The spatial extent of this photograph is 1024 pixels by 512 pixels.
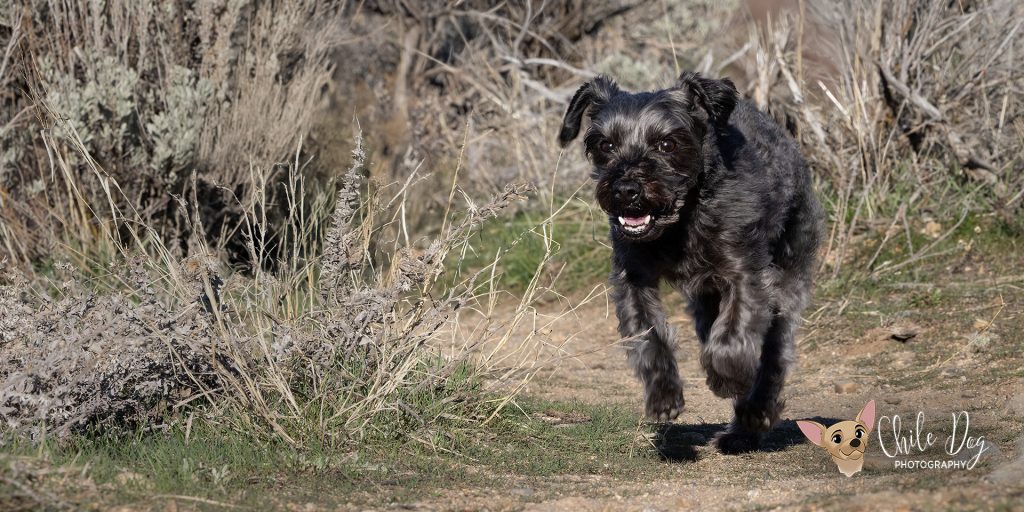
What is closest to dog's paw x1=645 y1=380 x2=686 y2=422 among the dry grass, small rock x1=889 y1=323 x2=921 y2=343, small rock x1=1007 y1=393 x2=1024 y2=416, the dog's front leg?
the dog's front leg

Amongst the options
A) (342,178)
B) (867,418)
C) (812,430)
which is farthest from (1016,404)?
(342,178)

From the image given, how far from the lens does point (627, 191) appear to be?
17.1 feet

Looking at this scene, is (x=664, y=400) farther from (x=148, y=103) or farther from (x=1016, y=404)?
(x=148, y=103)

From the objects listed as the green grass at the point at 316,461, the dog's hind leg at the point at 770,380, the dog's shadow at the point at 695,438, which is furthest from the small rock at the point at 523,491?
the dog's hind leg at the point at 770,380

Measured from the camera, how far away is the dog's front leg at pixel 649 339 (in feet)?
16.8

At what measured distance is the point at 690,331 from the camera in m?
9.12

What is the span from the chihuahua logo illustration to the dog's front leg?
2.08 ft

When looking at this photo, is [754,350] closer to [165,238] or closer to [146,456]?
[146,456]

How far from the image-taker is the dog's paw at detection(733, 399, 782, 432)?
18.2 feet

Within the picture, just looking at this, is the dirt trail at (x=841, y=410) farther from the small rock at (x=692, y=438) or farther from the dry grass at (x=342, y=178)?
the dry grass at (x=342, y=178)

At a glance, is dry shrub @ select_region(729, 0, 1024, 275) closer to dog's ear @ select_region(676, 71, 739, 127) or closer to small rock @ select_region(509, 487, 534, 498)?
dog's ear @ select_region(676, 71, 739, 127)

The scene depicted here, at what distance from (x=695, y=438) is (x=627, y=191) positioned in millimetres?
1521

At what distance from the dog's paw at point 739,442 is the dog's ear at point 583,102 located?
1.71 meters

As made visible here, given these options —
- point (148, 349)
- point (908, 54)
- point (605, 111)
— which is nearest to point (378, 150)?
point (908, 54)
